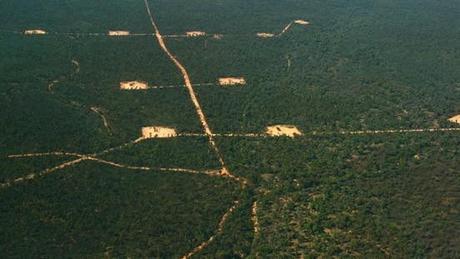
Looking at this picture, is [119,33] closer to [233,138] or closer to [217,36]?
[217,36]

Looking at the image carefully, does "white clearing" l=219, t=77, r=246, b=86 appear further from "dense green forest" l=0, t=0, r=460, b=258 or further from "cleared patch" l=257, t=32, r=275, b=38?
"cleared patch" l=257, t=32, r=275, b=38

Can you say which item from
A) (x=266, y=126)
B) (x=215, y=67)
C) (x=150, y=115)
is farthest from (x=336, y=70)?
(x=150, y=115)

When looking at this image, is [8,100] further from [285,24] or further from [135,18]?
[285,24]

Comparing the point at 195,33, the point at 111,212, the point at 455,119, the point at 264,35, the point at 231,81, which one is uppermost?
the point at 455,119

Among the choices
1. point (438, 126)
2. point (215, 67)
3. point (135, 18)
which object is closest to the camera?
point (438, 126)

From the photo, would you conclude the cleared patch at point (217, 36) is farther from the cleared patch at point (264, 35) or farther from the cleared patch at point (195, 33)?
the cleared patch at point (264, 35)

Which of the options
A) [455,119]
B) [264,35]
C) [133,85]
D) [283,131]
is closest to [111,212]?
[283,131]

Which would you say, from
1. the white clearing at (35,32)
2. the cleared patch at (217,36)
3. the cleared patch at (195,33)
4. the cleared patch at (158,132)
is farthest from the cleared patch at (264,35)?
the cleared patch at (158,132)
